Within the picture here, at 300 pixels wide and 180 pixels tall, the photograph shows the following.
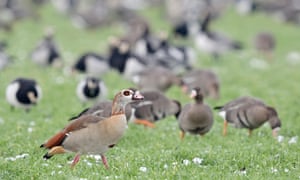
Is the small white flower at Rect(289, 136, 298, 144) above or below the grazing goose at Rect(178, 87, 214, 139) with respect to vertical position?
below

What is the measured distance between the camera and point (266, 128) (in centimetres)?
1641

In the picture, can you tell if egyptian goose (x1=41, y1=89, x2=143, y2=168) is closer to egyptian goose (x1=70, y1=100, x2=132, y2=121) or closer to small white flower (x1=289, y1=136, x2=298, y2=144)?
egyptian goose (x1=70, y1=100, x2=132, y2=121)

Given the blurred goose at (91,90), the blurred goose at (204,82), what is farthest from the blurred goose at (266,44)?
the blurred goose at (91,90)

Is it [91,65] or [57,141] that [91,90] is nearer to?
[91,65]

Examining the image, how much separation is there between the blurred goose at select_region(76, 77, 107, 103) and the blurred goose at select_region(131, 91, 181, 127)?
310cm

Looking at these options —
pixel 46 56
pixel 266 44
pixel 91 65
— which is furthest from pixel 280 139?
pixel 266 44

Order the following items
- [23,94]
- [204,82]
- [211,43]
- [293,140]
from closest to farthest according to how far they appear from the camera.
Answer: [293,140]
[23,94]
[204,82]
[211,43]

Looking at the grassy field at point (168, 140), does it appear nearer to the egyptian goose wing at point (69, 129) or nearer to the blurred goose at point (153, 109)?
the blurred goose at point (153, 109)

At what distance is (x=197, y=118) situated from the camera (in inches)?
574

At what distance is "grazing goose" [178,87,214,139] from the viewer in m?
14.6

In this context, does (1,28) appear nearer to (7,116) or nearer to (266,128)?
(7,116)

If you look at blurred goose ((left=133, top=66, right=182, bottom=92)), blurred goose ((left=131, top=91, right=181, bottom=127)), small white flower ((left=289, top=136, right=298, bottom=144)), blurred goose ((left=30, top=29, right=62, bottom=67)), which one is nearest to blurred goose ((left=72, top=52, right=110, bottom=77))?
blurred goose ((left=30, top=29, right=62, bottom=67))

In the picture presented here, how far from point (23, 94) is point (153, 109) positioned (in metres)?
4.01

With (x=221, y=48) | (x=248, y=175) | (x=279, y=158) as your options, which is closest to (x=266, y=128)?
(x=279, y=158)
